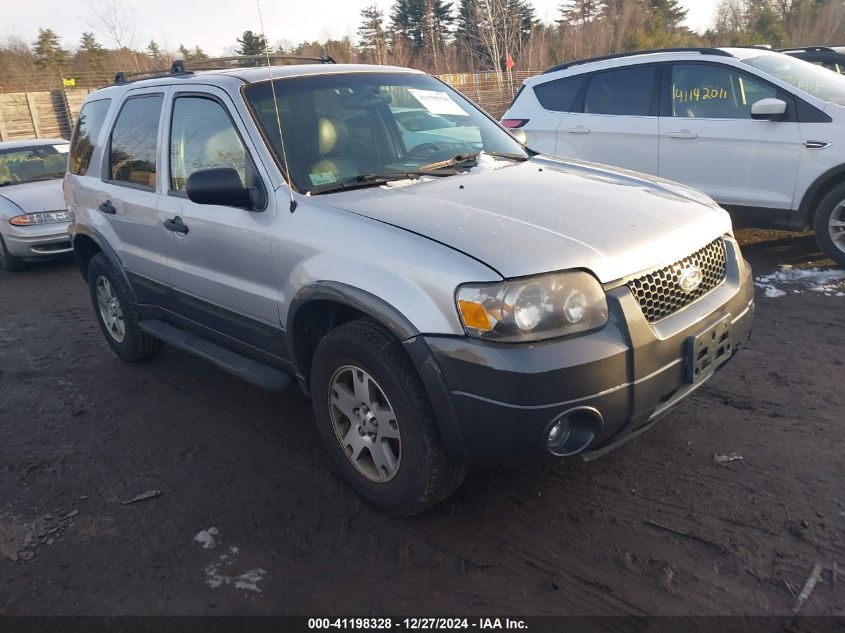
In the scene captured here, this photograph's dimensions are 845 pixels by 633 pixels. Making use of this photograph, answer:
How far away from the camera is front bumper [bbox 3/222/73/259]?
8.55 metres

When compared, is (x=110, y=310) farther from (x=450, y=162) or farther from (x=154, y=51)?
(x=154, y=51)

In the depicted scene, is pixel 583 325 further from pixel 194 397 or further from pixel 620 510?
pixel 194 397

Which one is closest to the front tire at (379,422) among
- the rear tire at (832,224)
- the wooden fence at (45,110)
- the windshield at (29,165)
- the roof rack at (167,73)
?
the roof rack at (167,73)

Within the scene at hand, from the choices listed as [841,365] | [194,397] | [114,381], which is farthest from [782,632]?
[114,381]

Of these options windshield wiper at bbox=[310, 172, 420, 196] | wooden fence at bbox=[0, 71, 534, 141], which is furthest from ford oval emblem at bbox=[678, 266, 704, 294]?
wooden fence at bbox=[0, 71, 534, 141]

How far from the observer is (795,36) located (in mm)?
34656

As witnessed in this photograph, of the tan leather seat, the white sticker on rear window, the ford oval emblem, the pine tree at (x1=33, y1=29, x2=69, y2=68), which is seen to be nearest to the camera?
the ford oval emblem

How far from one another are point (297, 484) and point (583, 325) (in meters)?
1.69

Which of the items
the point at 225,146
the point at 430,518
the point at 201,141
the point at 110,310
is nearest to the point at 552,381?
the point at 430,518

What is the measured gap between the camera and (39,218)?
8625 mm

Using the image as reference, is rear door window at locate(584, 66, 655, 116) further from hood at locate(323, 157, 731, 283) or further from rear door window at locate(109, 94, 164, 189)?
rear door window at locate(109, 94, 164, 189)

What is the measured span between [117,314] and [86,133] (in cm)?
138

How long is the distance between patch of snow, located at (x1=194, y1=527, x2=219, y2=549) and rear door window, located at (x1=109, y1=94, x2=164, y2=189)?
2.17 metres

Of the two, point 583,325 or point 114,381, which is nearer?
point 583,325
